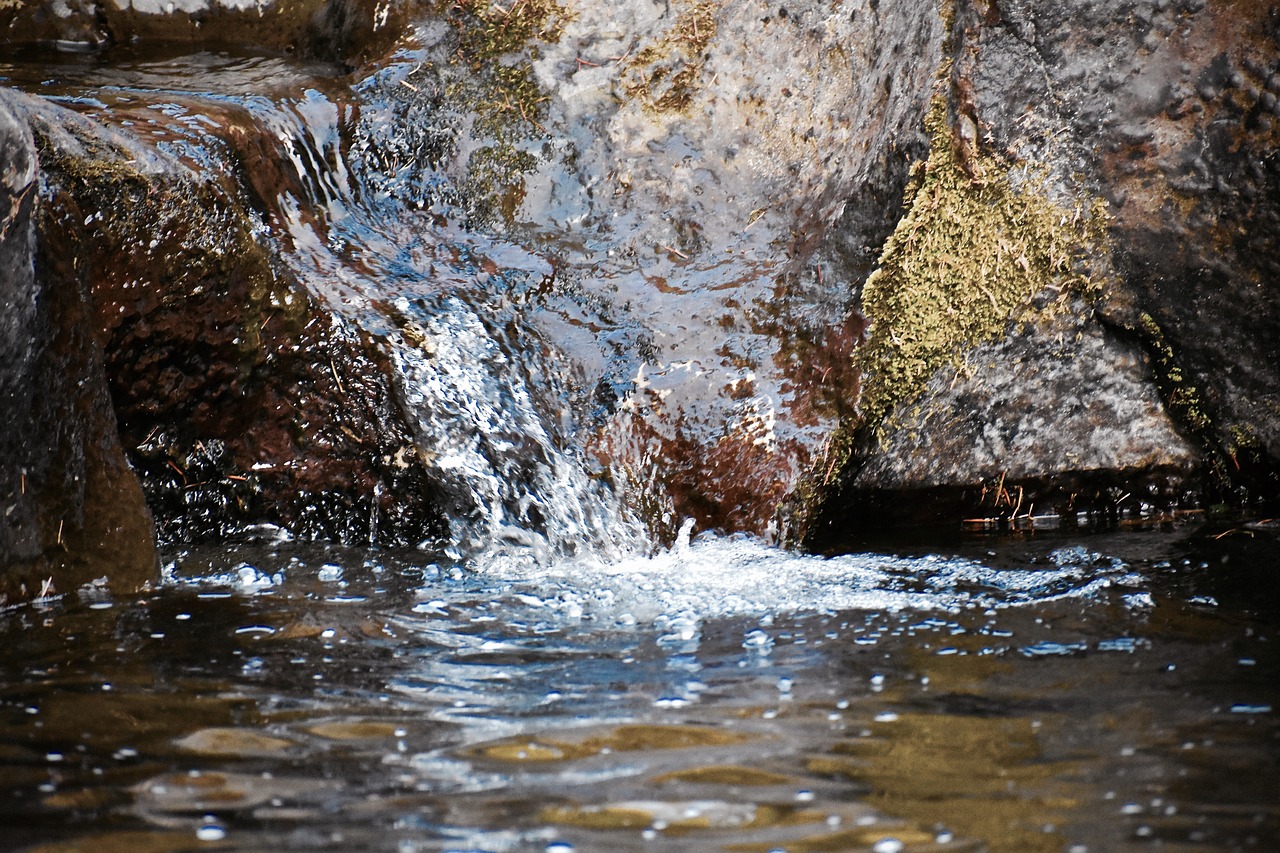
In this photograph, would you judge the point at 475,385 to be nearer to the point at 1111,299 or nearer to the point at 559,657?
the point at 559,657

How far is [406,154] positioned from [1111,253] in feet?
10.9

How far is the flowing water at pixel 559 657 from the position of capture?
1.86 meters

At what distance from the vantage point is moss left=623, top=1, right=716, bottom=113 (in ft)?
16.4

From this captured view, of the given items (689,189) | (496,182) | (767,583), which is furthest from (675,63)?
(767,583)

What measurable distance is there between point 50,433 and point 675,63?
327cm

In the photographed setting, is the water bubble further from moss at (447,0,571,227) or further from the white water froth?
moss at (447,0,571,227)

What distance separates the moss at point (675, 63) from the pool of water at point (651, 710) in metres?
2.44

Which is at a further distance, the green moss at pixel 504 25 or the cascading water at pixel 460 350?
the green moss at pixel 504 25

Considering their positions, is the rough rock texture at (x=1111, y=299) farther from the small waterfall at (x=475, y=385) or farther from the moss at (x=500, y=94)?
the moss at (x=500, y=94)

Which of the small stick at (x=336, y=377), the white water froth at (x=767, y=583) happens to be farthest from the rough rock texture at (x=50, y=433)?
the white water froth at (x=767, y=583)

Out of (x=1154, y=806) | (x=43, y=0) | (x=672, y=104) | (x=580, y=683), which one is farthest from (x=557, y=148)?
(x=1154, y=806)

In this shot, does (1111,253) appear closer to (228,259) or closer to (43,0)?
(228,259)

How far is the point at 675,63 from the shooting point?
5039 mm

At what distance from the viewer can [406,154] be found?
16.2 ft
